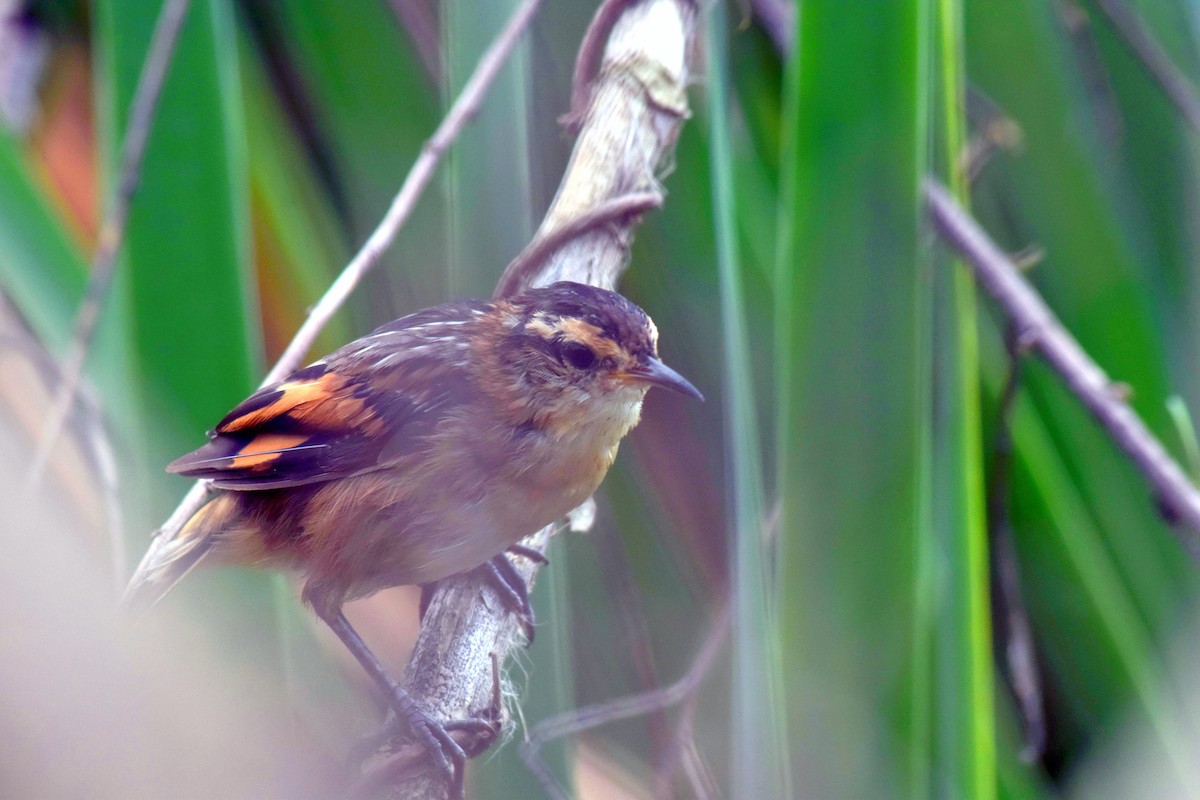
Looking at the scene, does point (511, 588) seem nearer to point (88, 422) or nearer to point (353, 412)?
point (353, 412)

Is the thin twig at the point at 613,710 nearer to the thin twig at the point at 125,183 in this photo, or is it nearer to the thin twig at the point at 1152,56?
the thin twig at the point at 125,183

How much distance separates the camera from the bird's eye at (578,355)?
126 cm

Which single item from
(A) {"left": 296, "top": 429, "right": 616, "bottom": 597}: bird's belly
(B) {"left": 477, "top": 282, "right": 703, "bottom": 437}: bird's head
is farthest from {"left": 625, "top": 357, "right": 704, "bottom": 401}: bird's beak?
(A) {"left": 296, "top": 429, "right": 616, "bottom": 597}: bird's belly

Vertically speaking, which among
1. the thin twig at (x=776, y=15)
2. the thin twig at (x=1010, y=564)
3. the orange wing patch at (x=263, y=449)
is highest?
the thin twig at (x=776, y=15)

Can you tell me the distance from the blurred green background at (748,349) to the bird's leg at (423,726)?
5 cm

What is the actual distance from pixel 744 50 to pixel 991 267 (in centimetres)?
71

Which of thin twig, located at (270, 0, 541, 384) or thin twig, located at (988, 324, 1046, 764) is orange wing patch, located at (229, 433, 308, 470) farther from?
thin twig, located at (988, 324, 1046, 764)

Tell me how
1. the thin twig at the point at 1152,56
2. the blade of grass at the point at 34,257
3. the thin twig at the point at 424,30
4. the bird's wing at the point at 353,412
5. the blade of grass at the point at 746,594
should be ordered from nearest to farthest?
the blade of grass at the point at 746,594, the bird's wing at the point at 353,412, the blade of grass at the point at 34,257, the thin twig at the point at 424,30, the thin twig at the point at 1152,56

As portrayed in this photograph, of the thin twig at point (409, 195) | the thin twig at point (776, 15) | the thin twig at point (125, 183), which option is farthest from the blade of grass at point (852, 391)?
the thin twig at point (125, 183)

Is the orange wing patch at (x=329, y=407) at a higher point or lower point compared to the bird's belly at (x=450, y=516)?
higher

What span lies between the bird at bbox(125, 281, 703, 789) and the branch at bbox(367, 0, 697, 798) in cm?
5

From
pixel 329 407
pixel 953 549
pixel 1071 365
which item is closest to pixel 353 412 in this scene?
pixel 329 407

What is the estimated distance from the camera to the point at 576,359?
1.30m

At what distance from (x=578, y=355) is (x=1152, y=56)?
1.30 metres
